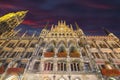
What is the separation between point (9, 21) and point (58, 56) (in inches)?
1154

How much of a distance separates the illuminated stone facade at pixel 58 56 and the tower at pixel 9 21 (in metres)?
10.1

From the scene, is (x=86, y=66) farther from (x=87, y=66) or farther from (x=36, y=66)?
(x=36, y=66)

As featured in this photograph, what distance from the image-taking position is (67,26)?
43.3 m

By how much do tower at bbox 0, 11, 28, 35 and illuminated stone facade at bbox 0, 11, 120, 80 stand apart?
1009cm

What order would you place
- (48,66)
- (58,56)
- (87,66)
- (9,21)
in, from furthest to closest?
(9,21)
(58,56)
(48,66)
(87,66)

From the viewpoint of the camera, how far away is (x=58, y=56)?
31641 mm

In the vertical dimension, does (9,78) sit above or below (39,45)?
below

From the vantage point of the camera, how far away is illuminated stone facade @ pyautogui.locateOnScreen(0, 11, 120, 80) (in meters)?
27.1

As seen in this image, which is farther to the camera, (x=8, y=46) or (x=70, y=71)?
(x=8, y=46)

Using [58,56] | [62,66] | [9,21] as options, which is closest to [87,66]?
[62,66]

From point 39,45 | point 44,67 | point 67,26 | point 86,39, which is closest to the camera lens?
point 44,67

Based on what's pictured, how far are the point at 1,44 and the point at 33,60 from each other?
980cm

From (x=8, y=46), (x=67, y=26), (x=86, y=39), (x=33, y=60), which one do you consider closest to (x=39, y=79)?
(x=33, y=60)

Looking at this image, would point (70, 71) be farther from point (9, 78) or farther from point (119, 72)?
point (9, 78)
